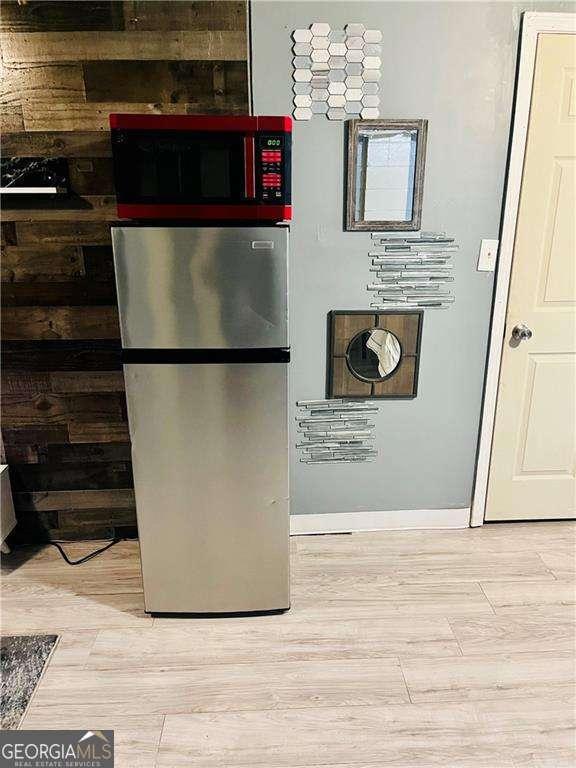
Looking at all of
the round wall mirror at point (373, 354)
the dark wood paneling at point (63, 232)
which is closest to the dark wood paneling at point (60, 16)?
the dark wood paneling at point (63, 232)

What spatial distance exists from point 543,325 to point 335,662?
63.3 inches

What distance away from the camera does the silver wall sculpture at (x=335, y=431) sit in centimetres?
235

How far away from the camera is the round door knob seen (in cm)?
229

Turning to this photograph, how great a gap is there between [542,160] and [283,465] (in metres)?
1.58

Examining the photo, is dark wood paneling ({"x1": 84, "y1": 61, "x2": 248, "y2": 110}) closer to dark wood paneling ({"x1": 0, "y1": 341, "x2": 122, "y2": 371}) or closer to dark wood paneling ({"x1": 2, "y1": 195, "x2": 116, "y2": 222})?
dark wood paneling ({"x1": 2, "y1": 195, "x2": 116, "y2": 222})

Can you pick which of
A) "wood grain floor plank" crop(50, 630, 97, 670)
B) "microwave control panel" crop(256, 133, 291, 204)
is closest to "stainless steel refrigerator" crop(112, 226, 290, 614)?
"microwave control panel" crop(256, 133, 291, 204)

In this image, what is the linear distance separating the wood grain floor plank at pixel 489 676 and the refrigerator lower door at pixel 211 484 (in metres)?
0.54

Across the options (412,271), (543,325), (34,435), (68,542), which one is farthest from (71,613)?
(543,325)

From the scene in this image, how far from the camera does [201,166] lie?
62.4 inches

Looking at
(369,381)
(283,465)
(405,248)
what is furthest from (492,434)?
(283,465)

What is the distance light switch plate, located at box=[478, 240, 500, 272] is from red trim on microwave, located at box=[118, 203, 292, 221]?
98 centimetres

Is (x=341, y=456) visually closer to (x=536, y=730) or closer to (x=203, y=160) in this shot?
(x=536, y=730)

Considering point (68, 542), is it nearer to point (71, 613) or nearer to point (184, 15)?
point (71, 613)

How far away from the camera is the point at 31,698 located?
1.65 metres
